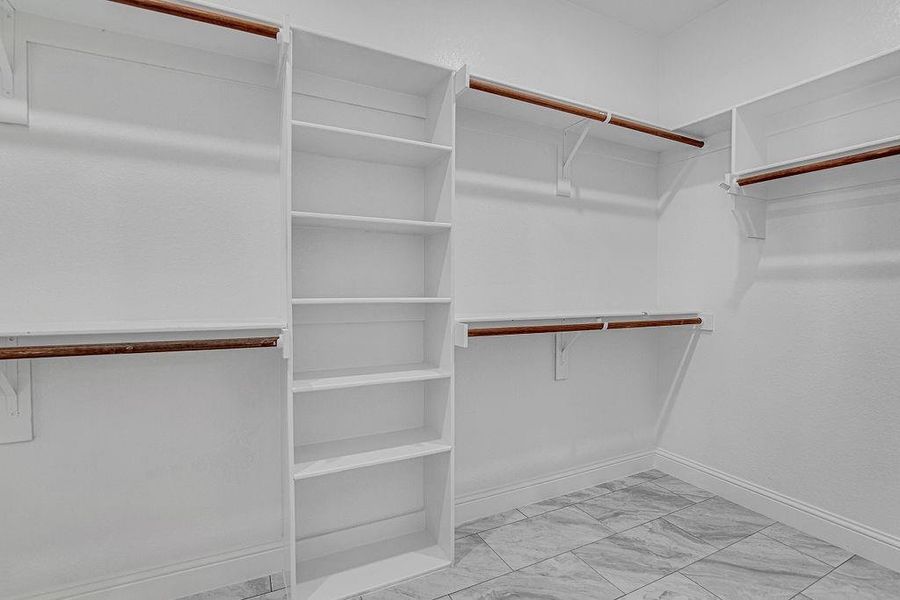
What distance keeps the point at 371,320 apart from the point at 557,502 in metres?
1.44

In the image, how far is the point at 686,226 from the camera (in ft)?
8.61

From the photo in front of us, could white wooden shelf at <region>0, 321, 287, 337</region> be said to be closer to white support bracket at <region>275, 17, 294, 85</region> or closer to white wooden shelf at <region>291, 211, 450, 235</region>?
white wooden shelf at <region>291, 211, 450, 235</region>

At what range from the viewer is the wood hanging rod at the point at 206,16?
4.22ft

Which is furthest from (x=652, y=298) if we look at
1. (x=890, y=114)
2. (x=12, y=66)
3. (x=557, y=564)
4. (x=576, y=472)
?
(x=12, y=66)

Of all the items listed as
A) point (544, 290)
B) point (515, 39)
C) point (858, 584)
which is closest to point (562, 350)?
point (544, 290)

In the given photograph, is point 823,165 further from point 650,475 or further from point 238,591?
point 238,591

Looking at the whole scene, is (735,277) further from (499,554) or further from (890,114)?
(499,554)

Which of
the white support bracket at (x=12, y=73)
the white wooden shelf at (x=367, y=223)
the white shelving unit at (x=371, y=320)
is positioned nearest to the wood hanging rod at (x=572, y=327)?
the white shelving unit at (x=371, y=320)

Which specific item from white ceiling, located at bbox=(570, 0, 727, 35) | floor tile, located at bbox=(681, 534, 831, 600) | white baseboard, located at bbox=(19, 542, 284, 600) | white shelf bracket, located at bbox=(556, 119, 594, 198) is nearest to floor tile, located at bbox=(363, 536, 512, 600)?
white baseboard, located at bbox=(19, 542, 284, 600)

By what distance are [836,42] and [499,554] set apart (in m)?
2.72

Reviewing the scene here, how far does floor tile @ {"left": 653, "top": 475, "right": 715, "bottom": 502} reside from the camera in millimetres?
2428

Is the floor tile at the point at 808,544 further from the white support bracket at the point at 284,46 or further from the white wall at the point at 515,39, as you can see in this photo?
the white support bracket at the point at 284,46

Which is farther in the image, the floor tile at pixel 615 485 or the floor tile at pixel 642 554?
the floor tile at pixel 615 485

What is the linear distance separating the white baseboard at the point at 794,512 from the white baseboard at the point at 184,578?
88.4 inches
